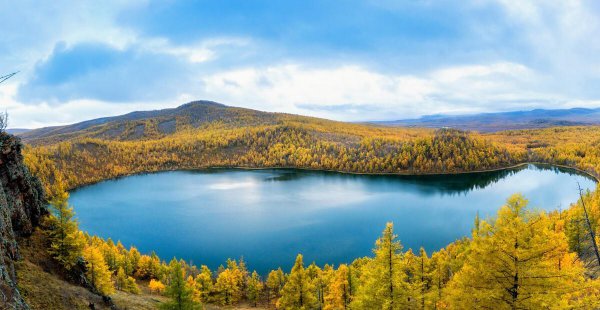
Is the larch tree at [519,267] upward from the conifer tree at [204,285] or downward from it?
upward

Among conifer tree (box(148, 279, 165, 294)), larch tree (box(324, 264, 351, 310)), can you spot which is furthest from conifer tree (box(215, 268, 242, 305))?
larch tree (box(324, 264, 351, 310))

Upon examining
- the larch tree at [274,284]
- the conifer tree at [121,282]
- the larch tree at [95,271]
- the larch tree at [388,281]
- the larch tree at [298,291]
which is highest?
the larch tree at [388,281]

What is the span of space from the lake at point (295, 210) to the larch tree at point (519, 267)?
117 ft

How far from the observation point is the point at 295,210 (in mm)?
98875

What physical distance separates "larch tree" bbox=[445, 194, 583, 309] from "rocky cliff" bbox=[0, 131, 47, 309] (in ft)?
81.1

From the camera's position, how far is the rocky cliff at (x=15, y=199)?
850 inches

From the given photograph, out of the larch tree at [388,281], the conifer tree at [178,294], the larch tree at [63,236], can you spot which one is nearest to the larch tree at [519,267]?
the larch tree at [388,281]

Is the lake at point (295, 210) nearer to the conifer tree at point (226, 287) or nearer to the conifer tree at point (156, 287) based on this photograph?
the conifer tree at point (226, 287)

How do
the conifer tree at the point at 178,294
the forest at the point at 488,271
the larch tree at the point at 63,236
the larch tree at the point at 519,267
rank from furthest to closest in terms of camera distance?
the larch tree at the point at 63,236
the conifer tree at the point at 178,294
the forest at the point at 488,271
the larch tree at the point at 519,267

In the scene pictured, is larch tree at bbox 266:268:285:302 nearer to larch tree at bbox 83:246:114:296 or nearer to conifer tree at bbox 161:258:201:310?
larch tree at bbox 83:246:114:296

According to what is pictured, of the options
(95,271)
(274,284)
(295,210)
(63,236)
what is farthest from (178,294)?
(295,210)

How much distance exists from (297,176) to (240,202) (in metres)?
63.7

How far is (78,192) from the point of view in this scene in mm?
142875

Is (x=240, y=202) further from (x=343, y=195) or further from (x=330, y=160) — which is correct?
(x=330, y=160)
